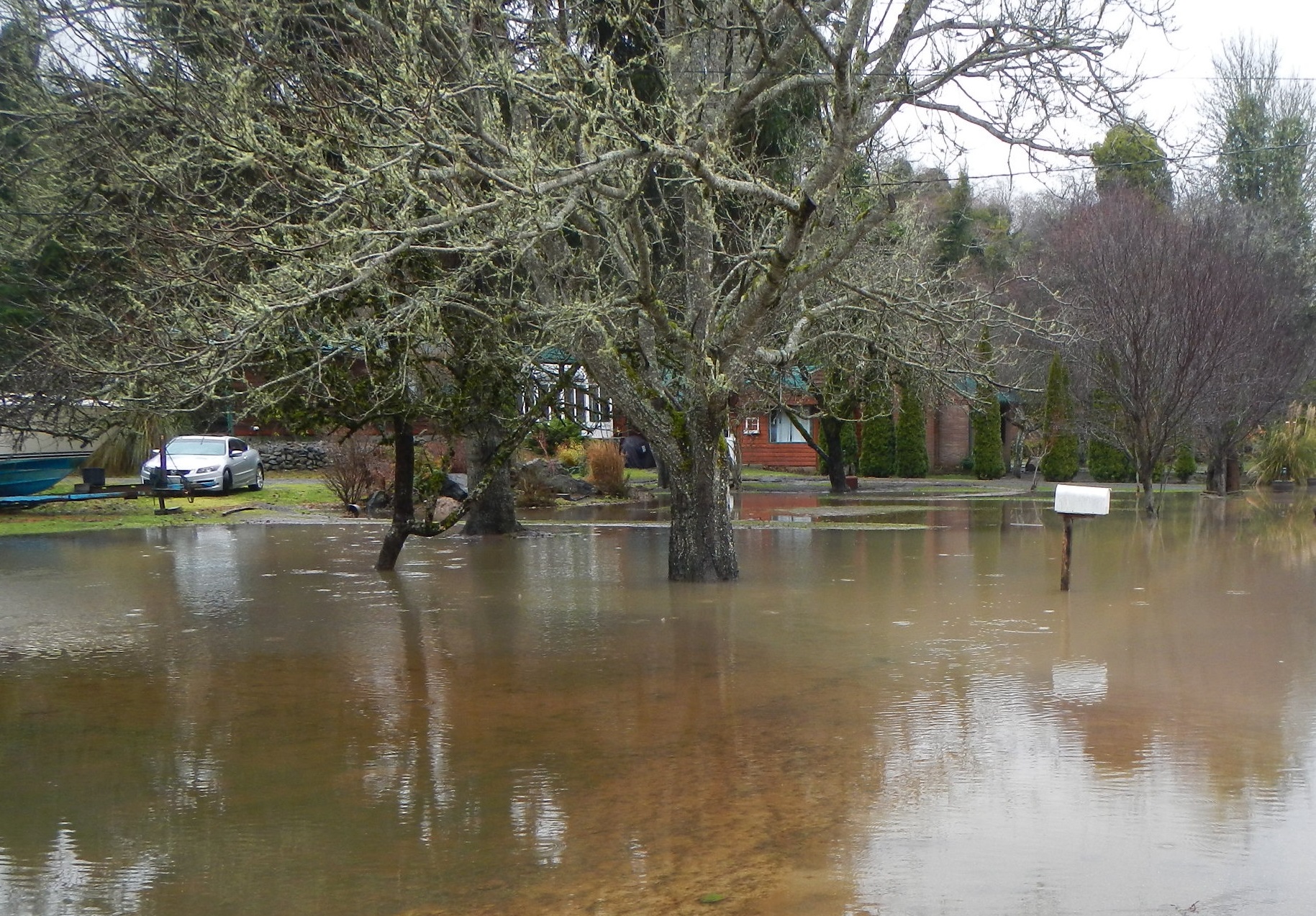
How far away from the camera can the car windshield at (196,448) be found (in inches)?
1240

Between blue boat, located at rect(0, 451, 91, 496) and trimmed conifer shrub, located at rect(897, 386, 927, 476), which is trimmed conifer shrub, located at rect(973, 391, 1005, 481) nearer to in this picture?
trimmed conifer shrub, located at rect(897, 386, 927, 476)

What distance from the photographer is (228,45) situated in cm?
1396

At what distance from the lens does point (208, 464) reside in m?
30.8

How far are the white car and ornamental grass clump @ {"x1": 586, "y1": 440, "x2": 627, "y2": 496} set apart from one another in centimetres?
850

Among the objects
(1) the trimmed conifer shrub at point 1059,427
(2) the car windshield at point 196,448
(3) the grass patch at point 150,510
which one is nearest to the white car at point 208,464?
(2) the car windshield at point 196,448

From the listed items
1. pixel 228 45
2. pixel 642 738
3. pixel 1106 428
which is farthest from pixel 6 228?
pixel 1106 428

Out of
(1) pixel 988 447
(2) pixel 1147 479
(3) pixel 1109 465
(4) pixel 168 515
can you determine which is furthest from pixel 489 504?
(1) pixel 988 447

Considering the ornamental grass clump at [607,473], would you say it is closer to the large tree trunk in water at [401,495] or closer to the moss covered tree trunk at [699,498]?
the large tree trunk in water at [401,495]

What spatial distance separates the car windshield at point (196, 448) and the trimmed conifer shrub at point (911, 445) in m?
22.3

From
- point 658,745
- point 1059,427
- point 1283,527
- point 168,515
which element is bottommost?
point 658,745

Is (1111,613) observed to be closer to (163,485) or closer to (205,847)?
(205,847)

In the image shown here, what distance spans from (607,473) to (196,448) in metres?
9.97

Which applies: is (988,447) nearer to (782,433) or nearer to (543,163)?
(782,433)

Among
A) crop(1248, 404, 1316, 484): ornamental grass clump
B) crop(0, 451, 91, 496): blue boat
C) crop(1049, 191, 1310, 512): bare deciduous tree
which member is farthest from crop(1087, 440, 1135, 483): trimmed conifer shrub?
crop(0, 451, 91, 496): blue boat
